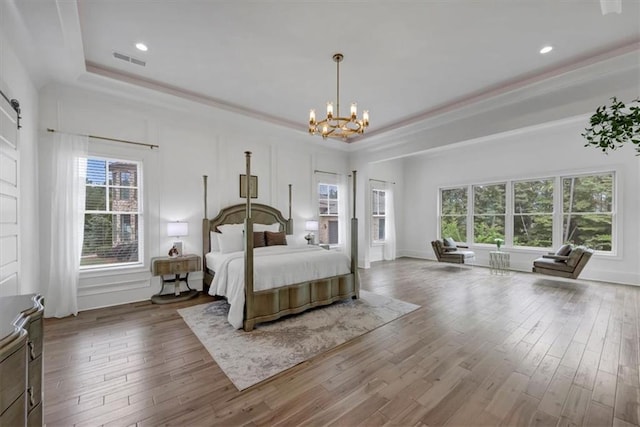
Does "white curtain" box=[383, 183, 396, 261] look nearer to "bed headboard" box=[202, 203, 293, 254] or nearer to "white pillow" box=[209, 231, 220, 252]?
"bed headboard" box=[202, 203, 293, 254]

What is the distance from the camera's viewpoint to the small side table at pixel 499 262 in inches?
251

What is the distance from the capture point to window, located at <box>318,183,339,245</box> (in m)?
6.78

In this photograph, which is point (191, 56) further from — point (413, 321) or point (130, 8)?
point (413, 321)

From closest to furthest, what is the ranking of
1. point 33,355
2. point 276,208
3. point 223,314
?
point 33,355, point 223,314, point 276,208

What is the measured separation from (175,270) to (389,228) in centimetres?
593

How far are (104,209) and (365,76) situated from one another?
433 centimetres

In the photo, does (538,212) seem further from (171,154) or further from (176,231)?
(171,154)

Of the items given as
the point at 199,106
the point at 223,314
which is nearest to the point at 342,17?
the point at 199,106

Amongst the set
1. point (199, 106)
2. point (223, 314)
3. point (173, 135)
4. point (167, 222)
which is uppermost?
point (199, 106)

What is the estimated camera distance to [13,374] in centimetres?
104

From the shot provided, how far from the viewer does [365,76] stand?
3764 millimetres

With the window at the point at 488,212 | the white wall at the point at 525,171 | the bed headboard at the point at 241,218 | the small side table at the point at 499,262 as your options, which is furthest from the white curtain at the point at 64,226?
the window at the point at 488,212

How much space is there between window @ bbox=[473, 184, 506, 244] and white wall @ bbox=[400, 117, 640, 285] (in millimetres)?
272

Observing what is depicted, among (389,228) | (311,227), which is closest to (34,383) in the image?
(311,227)
